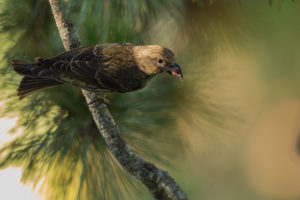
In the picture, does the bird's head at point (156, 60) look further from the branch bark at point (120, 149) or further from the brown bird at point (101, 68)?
the branch bark at point (120, 149)

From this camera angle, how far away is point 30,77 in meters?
0.73

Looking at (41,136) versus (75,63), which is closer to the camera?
(75,63)

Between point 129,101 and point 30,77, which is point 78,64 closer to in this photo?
point 30,77

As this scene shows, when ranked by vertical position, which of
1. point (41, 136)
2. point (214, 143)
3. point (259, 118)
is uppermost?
point (41, 136)

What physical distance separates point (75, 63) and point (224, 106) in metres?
0.50

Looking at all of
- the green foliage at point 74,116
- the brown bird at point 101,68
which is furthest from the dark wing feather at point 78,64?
the green foliage at point 74,116

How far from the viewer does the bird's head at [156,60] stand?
0.76 metres

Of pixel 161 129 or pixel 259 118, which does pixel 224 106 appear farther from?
pixel 259 118

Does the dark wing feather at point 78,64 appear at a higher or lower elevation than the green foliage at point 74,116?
higher

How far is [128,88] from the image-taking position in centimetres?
81

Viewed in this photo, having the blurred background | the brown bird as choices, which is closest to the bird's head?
the brown bird

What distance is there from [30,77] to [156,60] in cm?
22

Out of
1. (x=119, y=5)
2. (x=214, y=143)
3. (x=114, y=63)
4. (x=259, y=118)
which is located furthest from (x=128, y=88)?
(x=259, y=118)

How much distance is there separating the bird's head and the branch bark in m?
0.11
